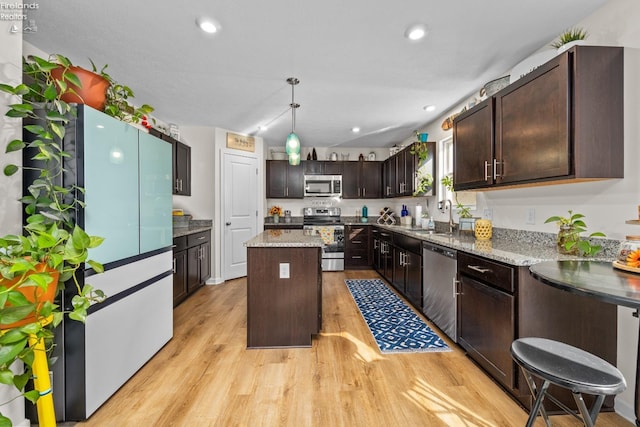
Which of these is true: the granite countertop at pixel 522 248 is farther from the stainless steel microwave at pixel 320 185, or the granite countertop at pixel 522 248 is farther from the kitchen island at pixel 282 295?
the stainless steel microwave at pixel 320 185

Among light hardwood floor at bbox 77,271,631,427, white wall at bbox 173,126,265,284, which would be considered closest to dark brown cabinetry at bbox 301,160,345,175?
white wall at bbox 173,126,265,284

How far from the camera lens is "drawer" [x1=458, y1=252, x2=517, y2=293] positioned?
1.81 meters

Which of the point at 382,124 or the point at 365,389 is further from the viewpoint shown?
the point at 382,124

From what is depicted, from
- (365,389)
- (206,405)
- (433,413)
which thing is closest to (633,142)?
(433,413)

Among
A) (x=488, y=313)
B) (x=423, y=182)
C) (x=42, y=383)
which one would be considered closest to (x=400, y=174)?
(x=423, y=182)

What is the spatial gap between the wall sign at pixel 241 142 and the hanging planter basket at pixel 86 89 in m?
3.15

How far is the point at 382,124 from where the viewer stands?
14.8 feet

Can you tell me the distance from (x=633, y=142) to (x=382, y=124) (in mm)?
3108

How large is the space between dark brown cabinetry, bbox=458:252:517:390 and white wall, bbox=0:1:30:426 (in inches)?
109

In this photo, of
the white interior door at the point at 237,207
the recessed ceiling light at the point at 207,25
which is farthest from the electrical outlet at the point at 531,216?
the white interior door at the point at 237,207

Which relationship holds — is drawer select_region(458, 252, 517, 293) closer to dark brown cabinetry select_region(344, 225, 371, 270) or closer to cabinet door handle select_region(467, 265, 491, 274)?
cabinet door handle select_region(467, 265, 491, 274)

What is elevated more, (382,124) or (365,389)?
(382,124)

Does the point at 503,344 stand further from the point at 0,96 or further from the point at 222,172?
the point at 222,172

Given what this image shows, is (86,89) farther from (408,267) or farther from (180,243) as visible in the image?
(408,267)
